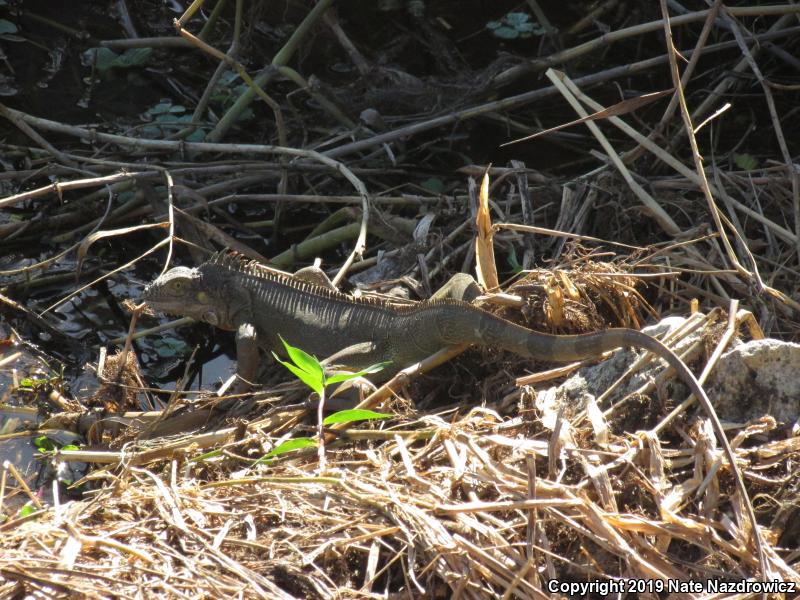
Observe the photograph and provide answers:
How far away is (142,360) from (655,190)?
9.90 feet

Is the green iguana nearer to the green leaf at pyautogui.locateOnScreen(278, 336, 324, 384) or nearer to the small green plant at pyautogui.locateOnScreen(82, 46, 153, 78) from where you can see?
the green leaf at pyautogui.locateOnScreen(278, 336, 324, 384)

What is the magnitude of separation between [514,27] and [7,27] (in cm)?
421

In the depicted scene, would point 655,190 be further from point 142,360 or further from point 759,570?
point 142,360

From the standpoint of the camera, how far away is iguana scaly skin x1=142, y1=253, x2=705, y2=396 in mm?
3805

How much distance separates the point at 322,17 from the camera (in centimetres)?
687

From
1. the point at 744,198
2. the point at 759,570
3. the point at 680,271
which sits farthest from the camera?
the point at 744,198

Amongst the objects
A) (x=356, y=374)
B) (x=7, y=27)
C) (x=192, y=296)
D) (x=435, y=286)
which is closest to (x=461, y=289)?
(x=435, y=286)

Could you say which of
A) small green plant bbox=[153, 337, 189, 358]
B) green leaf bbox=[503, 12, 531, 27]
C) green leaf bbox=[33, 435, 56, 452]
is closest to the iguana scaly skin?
small green plant bbox=[153, 337, 189, 358]

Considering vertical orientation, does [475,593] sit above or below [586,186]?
below

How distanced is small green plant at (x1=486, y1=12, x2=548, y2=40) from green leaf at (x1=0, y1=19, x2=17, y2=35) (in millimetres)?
3966

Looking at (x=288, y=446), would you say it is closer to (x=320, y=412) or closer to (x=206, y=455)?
(x=320, y=412)

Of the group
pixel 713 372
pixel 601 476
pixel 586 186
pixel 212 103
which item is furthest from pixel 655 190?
pixel 212 103

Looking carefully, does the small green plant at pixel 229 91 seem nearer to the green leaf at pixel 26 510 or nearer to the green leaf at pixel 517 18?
the green leaf at pixel 517 18

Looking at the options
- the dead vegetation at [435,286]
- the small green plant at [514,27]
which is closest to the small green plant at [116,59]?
the dead vegetation at [435,286]
